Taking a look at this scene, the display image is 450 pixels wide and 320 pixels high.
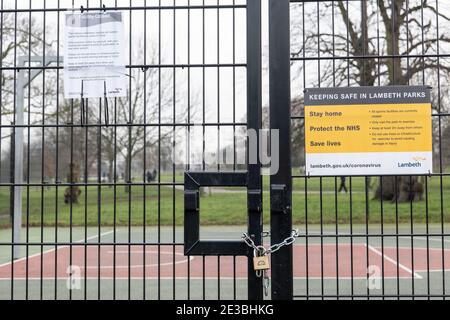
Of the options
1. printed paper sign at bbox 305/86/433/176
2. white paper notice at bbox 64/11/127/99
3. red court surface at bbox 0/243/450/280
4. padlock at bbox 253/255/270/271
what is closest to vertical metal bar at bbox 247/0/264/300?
padlock at bbox 253/255/270/271

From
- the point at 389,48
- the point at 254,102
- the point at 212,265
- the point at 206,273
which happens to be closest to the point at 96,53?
the point at 254,102

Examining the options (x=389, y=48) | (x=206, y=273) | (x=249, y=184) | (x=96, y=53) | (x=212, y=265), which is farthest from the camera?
(x=212, y=265)

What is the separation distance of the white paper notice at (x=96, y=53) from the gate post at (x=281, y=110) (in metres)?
0.95

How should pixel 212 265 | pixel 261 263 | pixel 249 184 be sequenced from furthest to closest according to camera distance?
1. pixel 212 265
2. pixel 249 184
3. pixel 261 263

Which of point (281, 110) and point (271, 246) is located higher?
point (281, 110)

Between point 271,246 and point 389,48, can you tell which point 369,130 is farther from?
point 389,48

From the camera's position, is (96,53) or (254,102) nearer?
(254,102)

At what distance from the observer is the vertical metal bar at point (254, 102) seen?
2.80 m

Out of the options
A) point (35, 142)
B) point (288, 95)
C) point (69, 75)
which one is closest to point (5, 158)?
point (35, 142)

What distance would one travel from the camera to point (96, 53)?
3.04 m

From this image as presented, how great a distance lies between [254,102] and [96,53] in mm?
1065

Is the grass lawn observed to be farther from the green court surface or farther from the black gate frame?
the black gate frame
